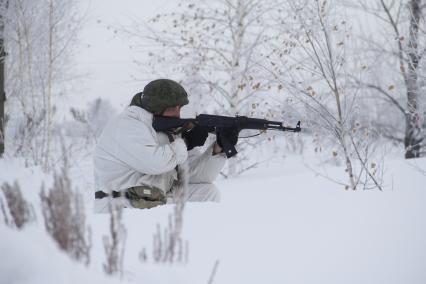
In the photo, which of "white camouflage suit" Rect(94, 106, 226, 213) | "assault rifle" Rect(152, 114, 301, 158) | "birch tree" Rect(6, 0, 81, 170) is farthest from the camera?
"birch tree" Rect(6, 0, 81, 170)

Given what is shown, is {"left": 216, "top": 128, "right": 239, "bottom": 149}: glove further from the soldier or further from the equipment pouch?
the equipment pouch

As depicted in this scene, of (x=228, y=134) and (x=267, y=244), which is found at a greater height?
(x=228, y=134)

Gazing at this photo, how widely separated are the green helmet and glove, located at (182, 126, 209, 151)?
0.32 m

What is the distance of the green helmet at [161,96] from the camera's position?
2852mm

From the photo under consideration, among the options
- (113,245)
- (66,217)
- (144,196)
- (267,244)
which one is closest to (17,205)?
(66,217)

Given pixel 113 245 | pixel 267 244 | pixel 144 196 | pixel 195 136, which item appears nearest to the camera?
pixel 113 245

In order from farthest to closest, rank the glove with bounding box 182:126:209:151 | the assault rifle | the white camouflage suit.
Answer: the glove with bounding box 182:126:209:151, the assault rifle, the white camouflage suit

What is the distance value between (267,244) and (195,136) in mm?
1305

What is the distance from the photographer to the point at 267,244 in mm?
2127

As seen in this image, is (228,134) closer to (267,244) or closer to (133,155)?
(133,155)

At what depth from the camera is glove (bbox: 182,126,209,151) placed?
10.4ft

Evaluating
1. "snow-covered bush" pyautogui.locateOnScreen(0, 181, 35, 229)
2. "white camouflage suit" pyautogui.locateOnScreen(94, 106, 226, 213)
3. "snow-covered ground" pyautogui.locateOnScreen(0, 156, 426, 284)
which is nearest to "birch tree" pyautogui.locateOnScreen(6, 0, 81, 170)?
"white camouflage suit" pyautogui.locateOnScreen(94, 106, 226, 213)

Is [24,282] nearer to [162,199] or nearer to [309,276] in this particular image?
[309,276]

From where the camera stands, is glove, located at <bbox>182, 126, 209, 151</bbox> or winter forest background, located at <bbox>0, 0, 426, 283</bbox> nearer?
winter forest background, located at <bbox>0, 0, 426, 283</bbox>
